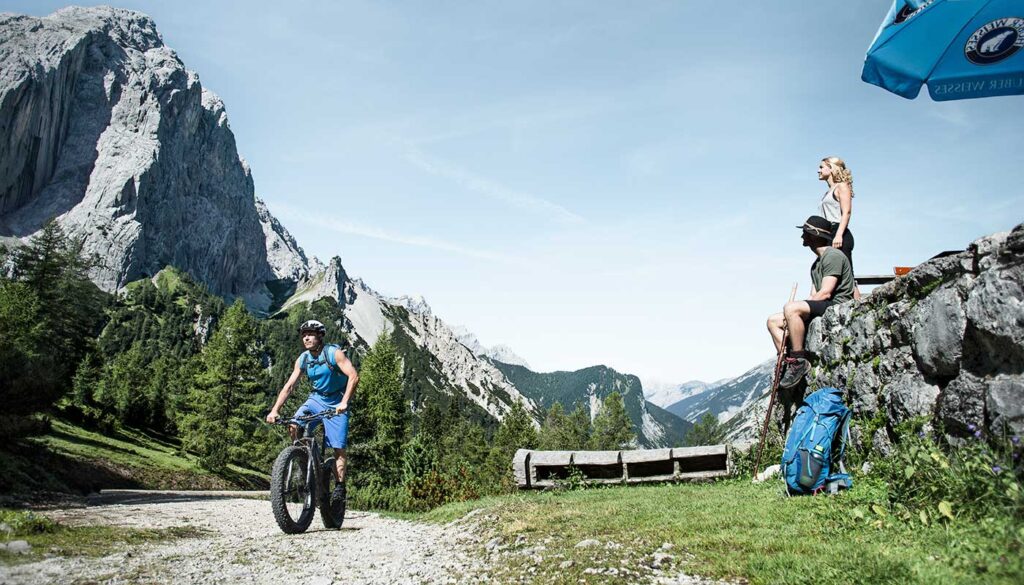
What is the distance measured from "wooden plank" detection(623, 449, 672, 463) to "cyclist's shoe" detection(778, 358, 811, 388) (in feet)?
10.6

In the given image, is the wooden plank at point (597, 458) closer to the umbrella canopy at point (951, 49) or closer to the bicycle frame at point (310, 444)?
the bicycle frame at point (310, 444)

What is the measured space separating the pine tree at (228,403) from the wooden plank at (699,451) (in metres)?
39.9

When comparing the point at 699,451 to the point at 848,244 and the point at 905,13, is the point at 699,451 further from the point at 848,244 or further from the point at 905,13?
the point at 905,13

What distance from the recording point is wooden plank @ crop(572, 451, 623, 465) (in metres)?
12.4

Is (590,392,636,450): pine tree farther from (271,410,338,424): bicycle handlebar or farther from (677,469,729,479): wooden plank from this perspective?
(271,410,338,424): bicycle handlebar

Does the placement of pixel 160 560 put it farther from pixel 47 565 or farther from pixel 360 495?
pixel 360 495

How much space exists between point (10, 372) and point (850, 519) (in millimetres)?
20834

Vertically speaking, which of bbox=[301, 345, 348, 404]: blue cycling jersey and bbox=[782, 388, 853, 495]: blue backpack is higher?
bbox=[301, 345, 348, 404]: blue cycling jersey

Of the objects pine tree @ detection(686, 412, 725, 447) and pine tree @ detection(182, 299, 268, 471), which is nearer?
pine tree @ detection(182, 299, 268, 471)

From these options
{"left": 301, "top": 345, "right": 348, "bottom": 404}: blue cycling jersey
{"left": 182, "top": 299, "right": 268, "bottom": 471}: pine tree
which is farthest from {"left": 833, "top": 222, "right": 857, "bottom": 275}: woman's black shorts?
{"left": 182, "top": 299, "right": 268, "bottom": 471}: pine tree

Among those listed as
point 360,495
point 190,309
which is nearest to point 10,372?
point 360,495

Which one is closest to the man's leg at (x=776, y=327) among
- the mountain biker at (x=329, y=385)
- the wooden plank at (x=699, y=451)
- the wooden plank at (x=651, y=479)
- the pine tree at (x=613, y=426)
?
Answer: the wooden plank at (x=699, y=451)

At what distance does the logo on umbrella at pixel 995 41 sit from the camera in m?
6.66

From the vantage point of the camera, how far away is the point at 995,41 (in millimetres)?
6793
